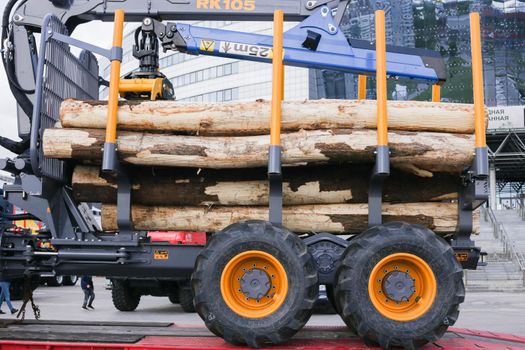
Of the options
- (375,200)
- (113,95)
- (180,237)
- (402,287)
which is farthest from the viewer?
(180,237)

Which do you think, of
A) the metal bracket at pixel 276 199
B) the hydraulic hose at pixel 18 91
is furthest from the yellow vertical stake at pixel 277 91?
the hydraulic hose at pixel 18 91

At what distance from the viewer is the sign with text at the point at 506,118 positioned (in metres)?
44.3

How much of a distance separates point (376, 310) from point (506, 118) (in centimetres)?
4313

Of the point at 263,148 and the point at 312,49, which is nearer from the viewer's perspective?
the point at 263,148

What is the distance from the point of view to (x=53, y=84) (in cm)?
614

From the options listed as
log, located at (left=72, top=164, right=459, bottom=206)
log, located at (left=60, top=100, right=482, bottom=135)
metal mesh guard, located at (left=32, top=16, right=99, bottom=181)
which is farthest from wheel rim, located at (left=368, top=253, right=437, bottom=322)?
metal mesh guard, located at (left=32, top=16, right=99, bottom=181)

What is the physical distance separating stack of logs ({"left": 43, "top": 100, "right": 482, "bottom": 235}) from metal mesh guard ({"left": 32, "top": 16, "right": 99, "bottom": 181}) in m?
0.20

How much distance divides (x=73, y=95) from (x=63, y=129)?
1.06m

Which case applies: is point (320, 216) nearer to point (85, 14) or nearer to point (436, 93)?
point (436, 93)

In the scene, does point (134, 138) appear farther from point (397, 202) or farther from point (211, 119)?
point (397, 202)

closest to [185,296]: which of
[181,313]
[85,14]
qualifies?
[181,313]

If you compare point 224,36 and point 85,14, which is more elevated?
point 85,14

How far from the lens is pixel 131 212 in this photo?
19.9ft

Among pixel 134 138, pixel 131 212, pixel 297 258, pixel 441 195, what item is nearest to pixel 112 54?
pixel 134 138
